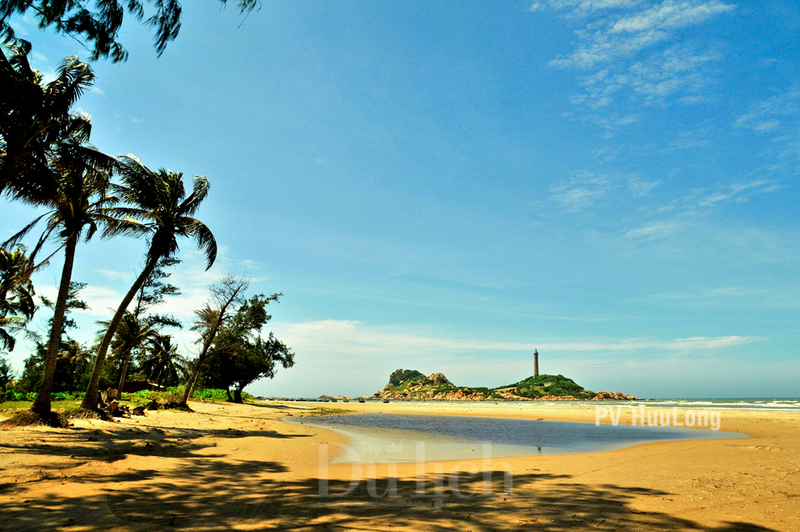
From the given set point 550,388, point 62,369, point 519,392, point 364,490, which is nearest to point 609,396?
point 550,388

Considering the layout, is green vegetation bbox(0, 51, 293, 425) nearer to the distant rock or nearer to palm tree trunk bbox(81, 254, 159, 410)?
palm tree trunk bbox(81, 254, 159, 410)

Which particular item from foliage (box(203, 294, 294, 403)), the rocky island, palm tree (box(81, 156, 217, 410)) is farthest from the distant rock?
palm tree (box(81, 156, 217, 410))

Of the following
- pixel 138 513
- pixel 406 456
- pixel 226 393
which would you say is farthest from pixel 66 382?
pixel 138 513

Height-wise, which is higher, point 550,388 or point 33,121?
point 33,121

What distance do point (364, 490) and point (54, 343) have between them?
12622 mm

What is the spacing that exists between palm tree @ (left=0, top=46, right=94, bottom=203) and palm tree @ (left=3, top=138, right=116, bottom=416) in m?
0.39

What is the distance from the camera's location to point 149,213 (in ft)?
57.5

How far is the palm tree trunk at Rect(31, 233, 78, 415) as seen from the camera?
544 inches

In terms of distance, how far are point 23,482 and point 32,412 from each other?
8847 millimetres

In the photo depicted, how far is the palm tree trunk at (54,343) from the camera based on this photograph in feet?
45.3

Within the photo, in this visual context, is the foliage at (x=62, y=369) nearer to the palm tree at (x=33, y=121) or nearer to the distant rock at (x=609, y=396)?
the palm tree at (x=33, y=121)

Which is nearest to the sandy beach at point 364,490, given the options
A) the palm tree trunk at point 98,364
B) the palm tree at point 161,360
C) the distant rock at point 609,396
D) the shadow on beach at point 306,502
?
the shadow on beach at point 306,502

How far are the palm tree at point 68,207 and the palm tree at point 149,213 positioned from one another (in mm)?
1757

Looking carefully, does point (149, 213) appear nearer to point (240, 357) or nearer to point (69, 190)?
point (69, 190)
